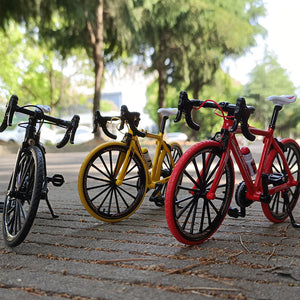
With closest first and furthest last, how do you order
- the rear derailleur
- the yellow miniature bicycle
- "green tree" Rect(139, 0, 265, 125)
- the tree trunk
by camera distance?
the rear derailleur → the yellow miniature bicycle → the tree trunk → "green tree" Rect(139, 0, 265, 125)

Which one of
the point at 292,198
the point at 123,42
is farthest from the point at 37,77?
the point at 292,198

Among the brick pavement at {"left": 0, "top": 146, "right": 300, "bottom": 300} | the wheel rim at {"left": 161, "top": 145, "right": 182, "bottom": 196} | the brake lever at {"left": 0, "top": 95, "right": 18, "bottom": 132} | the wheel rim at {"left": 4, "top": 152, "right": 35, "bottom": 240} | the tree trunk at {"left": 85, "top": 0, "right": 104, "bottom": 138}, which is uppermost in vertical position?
the tree trunk at {"left": 85, "top": 0, "right": 104, "bottom": 138}

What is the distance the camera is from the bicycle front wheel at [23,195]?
2934mm

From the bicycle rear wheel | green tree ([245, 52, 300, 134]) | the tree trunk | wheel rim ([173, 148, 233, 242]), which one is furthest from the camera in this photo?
green tree ([245, 52, 300, 134])

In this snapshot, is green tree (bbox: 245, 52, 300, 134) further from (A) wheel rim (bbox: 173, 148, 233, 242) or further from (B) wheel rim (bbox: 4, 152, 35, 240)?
(B) wheel rim (bbox: 4, 152, 35, 240)

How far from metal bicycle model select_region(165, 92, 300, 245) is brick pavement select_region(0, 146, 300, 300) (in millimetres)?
179

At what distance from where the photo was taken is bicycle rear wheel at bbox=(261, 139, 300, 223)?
12.1 feet

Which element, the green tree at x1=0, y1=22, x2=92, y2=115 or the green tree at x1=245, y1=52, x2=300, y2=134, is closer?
the green tree at x1=0, y1=22, x2=92, y2=115

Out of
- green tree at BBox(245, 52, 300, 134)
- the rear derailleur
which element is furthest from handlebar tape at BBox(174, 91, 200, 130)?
green tree at BBox(245, 52, 300, 134)

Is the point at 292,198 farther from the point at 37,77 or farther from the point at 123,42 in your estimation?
the point at 37,77

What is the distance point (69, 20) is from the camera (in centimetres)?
1667

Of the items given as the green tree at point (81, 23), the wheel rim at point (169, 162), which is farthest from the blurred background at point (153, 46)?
the wheel rim at point (169, 162)

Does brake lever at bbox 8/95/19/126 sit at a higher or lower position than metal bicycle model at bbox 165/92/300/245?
higher

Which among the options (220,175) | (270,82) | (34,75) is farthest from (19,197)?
(34,75)
